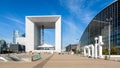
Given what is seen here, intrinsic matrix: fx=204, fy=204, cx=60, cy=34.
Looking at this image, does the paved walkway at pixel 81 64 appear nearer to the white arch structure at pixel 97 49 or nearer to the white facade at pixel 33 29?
the white arch structure at pixel 97 49

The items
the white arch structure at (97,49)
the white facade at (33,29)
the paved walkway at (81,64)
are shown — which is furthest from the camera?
the white facade at (33,29)

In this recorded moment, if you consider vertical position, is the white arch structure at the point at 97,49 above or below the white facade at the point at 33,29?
below

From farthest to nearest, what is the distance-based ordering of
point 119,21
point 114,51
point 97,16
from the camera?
point 97,16
point 119,21
point 114,51

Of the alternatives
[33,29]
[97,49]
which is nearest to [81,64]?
[97,49]

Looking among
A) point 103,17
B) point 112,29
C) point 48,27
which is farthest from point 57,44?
point 112,29

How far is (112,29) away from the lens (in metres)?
92.9

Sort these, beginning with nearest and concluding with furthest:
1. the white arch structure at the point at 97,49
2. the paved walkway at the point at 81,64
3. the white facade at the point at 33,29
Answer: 1. the paved walkway at the point at 81,64
2. the white arch structure at the point at 97,49
3. the white facade at the point at 33,29

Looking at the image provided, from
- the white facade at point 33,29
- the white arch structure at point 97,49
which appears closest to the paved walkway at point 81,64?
the white arch structure at point 97,49

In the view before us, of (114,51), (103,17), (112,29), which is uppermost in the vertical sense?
(103,17)

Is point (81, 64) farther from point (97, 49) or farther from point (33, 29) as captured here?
point (33, 29)

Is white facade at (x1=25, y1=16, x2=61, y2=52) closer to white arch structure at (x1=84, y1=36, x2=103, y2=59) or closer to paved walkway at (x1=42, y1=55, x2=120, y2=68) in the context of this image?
white arch structure at (x1=84, y1=36, x2=103, y2=59)

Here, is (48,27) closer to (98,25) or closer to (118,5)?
(98,25)

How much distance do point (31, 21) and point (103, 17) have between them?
61738mm

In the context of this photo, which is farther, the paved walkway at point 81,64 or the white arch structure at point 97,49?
the white arch structure at point 97,49
